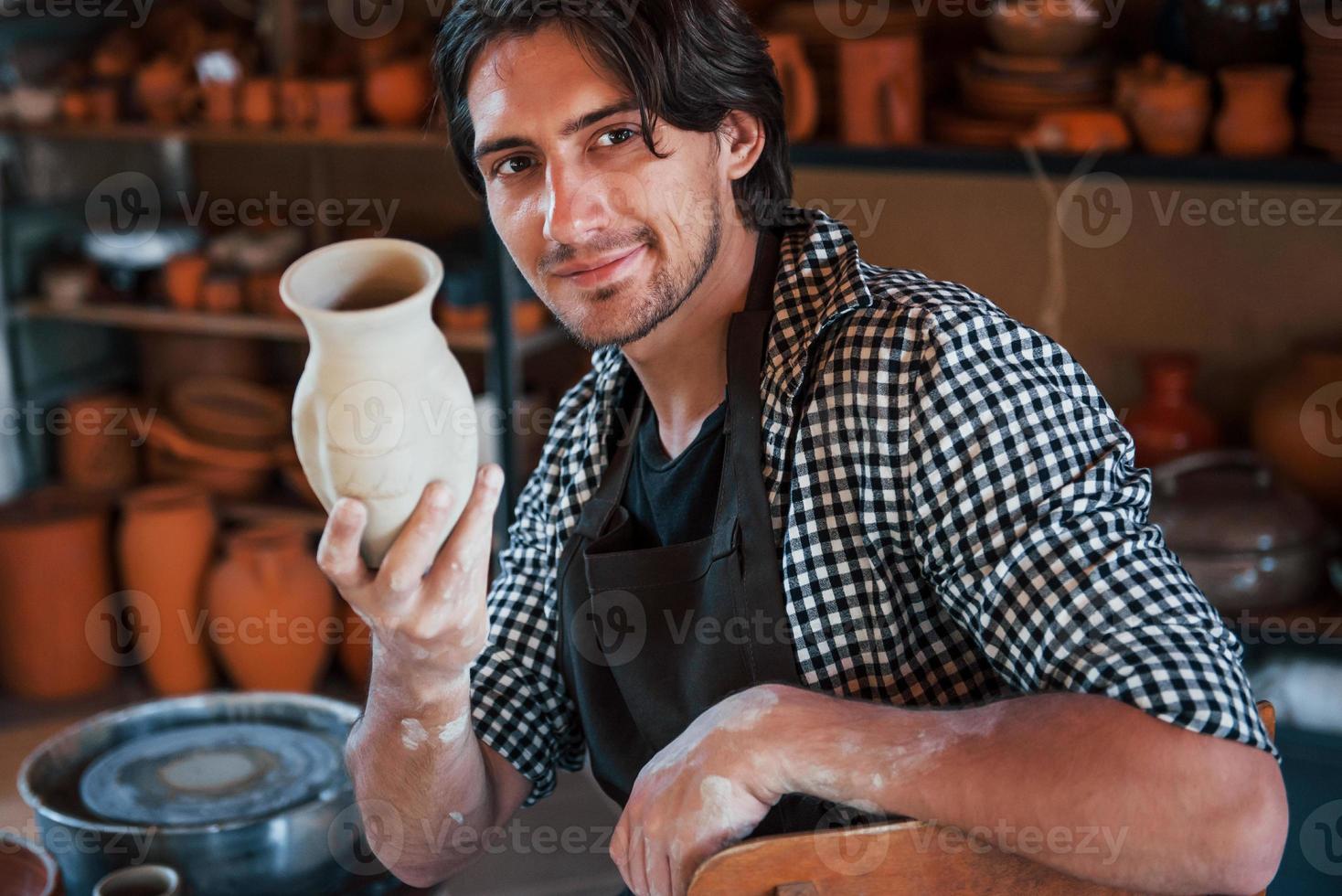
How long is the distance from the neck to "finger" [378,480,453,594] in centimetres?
40

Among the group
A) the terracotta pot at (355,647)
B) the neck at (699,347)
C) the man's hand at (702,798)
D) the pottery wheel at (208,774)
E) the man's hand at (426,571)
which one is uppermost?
the neck at (699,347)

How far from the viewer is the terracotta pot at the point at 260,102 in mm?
3189

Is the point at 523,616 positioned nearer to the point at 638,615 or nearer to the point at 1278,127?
the point at 638,615

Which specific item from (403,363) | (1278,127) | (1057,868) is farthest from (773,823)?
(1278,127)

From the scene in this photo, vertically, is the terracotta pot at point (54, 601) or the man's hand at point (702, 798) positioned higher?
the man's hand at point (702, 798)

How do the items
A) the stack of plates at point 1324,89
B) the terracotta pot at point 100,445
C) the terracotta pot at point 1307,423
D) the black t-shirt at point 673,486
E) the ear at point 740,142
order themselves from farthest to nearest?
the terracotta pot at point 100,445, the terracotta pot at point 1307,423, the stack of plates at point 1324,89, the ear at point 740,142, the black t-shirt at point 673,486

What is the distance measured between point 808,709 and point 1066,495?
0.27 m

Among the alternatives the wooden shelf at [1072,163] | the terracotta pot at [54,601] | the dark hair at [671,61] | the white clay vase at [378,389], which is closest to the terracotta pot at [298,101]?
the terracotta pot at [54,601]

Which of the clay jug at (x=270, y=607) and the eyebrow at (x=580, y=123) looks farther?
the clay jug at (x=270, y=607)

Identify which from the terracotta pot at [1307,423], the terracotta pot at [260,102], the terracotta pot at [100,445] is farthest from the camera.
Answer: the terracotta pot at [100,445]

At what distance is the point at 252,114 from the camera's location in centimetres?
321

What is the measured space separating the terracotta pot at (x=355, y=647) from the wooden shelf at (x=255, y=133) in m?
1.09

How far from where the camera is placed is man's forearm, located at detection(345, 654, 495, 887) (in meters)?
1.29

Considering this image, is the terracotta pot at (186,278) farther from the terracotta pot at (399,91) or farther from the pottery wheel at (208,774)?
the pottery wheel at (208,774)
